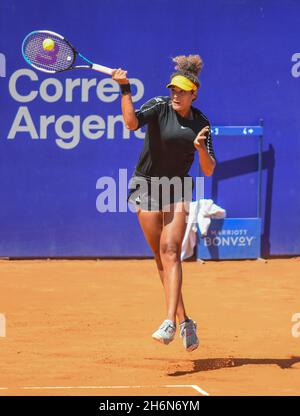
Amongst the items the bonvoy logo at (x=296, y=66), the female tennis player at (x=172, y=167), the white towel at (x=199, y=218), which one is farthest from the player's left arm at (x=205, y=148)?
the bonvoy logo at (x=296, y=66)

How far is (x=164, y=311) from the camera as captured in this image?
8.62 metres

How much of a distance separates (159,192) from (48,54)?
1431mm

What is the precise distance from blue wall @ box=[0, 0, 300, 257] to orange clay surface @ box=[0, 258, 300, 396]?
0.48 meters

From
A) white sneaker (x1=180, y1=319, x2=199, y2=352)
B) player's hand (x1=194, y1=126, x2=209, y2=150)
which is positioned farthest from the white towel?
player's hand (x1=194, y1=126, x2=209, y2=150)

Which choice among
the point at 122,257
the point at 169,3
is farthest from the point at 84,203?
the point at 169,3

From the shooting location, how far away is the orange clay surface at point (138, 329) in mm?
6117

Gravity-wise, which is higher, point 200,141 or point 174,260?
point 200,141

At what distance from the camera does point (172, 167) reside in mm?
6746

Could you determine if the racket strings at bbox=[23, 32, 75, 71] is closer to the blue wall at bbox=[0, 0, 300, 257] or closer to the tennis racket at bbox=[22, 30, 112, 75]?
the tennis racket at bbox=[22, 30, 112, 75]

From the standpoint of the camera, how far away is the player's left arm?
6.47 meters

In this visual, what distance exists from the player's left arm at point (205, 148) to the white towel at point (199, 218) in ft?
15.1

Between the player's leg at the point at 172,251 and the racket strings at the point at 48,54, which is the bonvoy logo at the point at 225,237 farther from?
the player's leg at the point at 172,251

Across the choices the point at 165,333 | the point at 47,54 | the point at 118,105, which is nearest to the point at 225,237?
the point at 118,105

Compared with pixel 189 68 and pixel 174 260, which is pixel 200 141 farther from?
pixel 174 260
